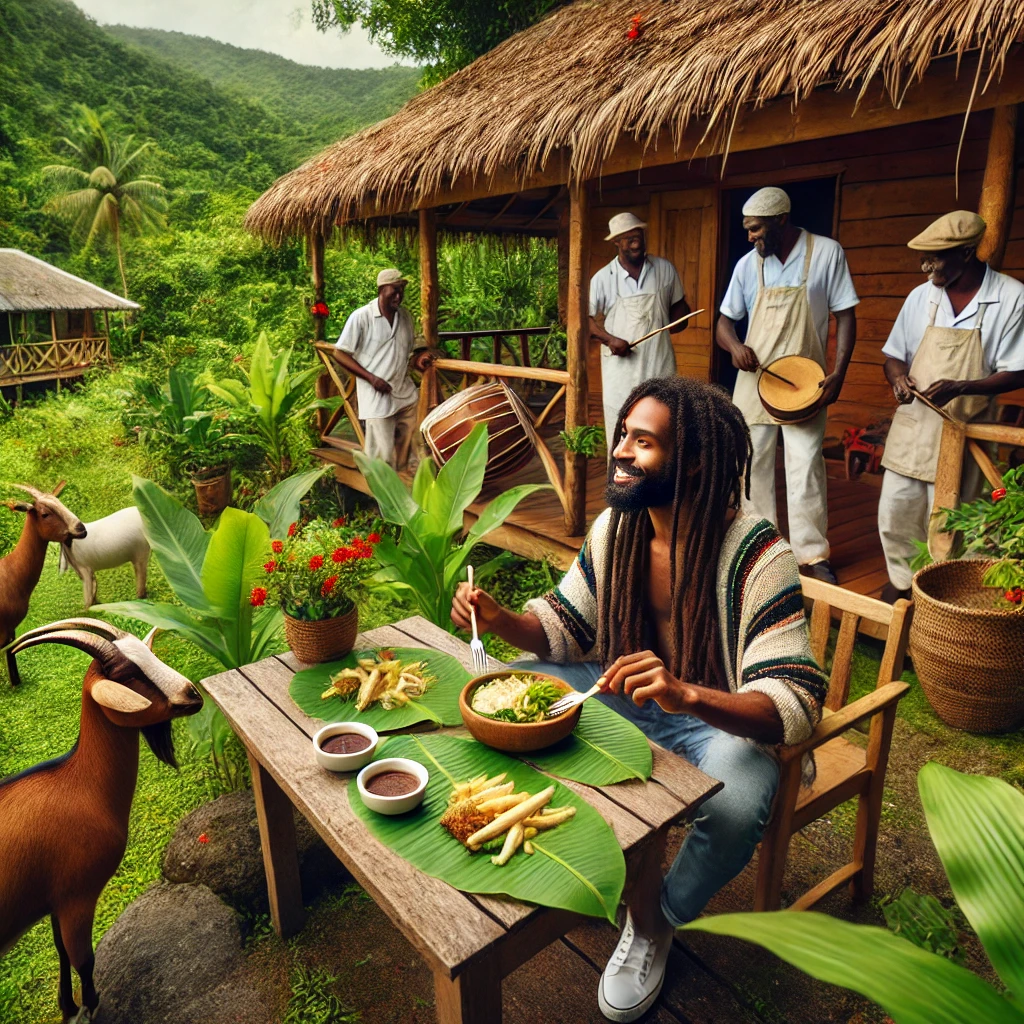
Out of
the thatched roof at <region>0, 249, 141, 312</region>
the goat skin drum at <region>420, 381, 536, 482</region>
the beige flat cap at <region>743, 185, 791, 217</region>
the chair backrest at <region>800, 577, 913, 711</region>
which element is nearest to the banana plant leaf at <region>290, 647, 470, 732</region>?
the chair backrest at <region>800, 577, 913, 711</region>

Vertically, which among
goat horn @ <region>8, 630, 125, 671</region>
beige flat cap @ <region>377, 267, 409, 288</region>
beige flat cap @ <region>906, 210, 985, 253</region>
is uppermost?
beige flat cap @ <region>906, 210, 985, 253</region>

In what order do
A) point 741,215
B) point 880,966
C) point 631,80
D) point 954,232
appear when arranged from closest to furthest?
point 880,966 → point 954,232 → point 631,80 → point 741,215

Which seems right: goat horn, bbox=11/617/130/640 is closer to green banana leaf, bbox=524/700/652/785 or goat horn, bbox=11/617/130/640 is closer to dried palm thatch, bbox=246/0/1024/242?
green banana leaf, bbox=524/700/652/785

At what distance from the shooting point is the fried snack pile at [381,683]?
2.08m

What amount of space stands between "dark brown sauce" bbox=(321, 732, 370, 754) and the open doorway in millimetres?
6024

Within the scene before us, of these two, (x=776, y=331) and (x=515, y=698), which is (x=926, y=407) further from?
(x=515, y=698)

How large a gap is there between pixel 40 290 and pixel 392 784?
78.9 feet

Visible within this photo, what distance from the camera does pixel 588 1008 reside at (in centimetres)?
219

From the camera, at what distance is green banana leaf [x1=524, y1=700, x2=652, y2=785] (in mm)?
1758

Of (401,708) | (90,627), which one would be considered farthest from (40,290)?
(401,708)

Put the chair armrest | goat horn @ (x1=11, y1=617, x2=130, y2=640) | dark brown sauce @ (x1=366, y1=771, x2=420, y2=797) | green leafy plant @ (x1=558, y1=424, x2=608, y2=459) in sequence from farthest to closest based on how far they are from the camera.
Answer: green leafy plant @ (x1=558, y1=424, x2=608, y2=459), goat horn @ (x1=11, y1=617, x2=130, y2=640), the chair armrest, dark brown sauce @ (x1=366, y1=771, x2=420, y2=797)

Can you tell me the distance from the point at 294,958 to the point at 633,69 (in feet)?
14.7

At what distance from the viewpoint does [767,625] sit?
6.55 feet

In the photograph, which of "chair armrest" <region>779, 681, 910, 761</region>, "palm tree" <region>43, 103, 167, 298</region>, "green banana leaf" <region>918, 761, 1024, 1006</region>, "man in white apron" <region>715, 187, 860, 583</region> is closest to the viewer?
"green banana leaf" <region>918, 761, 1024, 1006</region>
